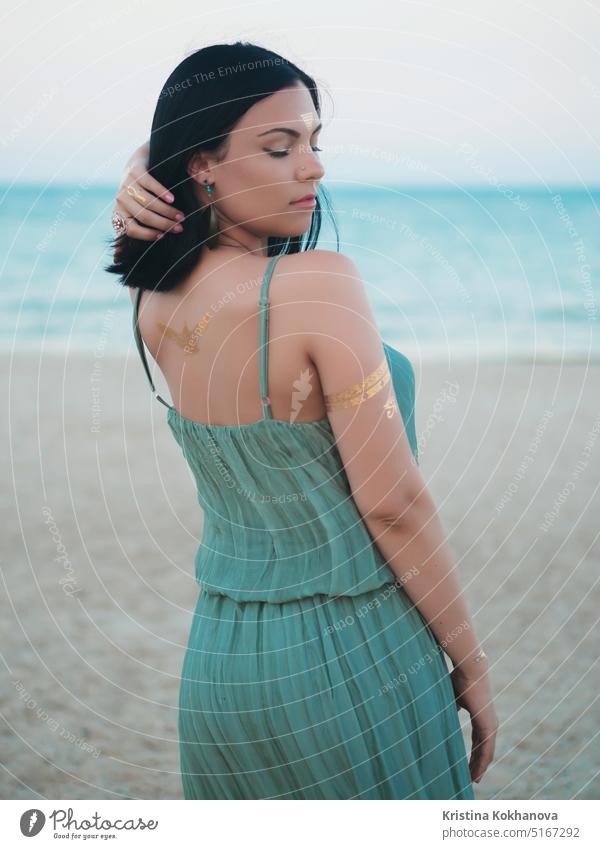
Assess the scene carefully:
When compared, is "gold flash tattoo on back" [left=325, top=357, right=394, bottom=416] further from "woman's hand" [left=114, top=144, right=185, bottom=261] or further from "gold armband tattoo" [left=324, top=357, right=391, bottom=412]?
"woman's hand" [left=114, top=144, right=185, bottom=261]

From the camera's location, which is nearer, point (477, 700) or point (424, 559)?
point (424, 559)

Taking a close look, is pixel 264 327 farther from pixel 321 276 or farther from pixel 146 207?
pixel 146 207

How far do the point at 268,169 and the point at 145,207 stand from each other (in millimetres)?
184

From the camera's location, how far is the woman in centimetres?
122

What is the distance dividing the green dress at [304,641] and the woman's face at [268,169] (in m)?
0.20

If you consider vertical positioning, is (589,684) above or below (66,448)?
below

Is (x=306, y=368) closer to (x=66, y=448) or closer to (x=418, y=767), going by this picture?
(x=418, y=767)

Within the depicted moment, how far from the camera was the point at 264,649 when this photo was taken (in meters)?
1.31

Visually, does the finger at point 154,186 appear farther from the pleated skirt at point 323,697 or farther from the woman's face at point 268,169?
the pleated skirt at point 323,697

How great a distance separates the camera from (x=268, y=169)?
1.29 m

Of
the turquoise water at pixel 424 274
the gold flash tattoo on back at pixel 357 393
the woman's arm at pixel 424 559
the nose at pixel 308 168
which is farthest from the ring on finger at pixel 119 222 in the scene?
the turquoise water at pixel 424 274

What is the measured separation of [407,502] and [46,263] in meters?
10.9

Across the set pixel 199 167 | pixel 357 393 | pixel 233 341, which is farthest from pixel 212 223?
pixel 357 393
